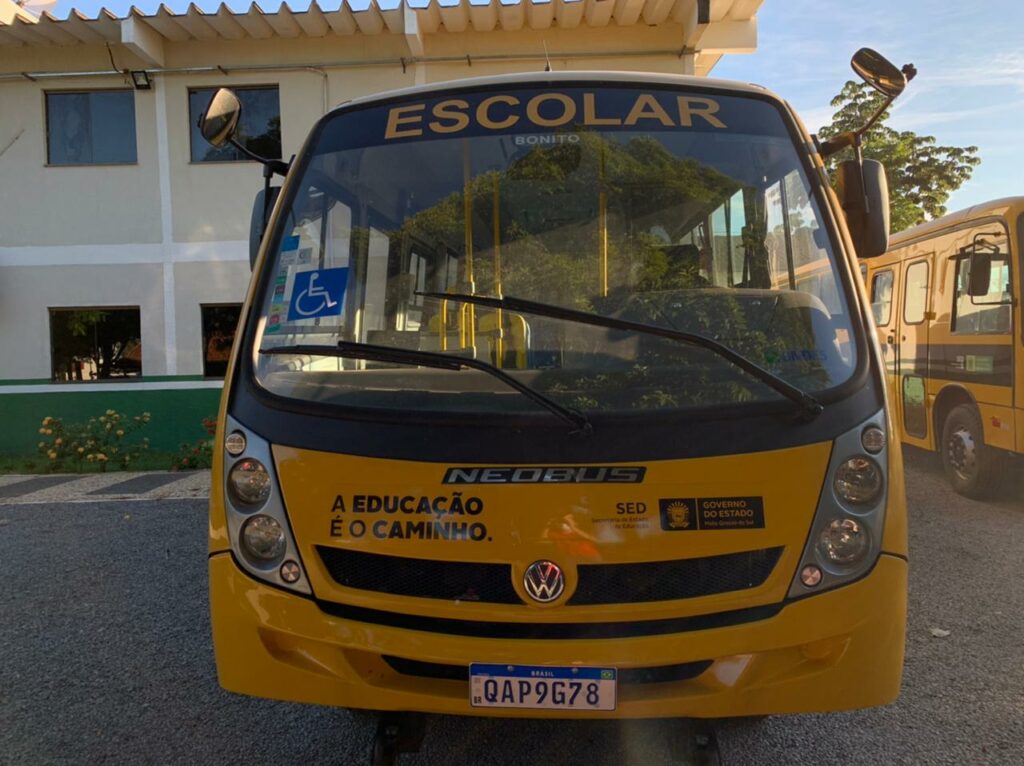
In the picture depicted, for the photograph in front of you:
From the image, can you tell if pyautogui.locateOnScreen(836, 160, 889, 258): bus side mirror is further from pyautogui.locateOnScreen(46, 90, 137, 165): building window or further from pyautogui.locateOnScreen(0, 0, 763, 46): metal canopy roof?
pyautogui.locateOnScreen(46, 90, 137, 165): building window

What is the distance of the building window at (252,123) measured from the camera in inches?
432

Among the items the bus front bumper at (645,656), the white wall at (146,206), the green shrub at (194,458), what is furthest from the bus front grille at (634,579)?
the white wall at (146,206)

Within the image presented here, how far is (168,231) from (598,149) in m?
9.59

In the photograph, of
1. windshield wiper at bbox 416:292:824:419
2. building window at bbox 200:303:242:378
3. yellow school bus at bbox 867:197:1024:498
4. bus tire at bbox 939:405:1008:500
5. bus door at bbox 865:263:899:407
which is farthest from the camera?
building window at bbox 200:303:242:378

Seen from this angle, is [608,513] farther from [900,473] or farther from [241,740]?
[241,740]

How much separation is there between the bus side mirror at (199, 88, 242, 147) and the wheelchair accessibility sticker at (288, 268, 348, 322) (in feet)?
2.06

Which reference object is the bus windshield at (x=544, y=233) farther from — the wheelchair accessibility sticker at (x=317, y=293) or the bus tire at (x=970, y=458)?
the bus tire at (x=970, y=458)

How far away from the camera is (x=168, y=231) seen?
35.7 feet

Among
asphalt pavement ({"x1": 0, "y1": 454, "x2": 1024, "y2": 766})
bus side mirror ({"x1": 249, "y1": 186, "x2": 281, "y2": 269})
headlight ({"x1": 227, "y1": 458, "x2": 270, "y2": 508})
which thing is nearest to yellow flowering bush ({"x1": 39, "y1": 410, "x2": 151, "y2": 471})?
asphalt pavement ({"x1": 0, "y1": 454, "x2": 1024, "y2": 766})

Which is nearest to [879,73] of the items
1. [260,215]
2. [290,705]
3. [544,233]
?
[544,233]

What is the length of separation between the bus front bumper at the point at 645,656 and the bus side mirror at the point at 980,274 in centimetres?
557

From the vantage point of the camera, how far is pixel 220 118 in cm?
290

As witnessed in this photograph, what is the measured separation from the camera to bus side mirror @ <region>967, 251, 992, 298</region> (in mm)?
6793

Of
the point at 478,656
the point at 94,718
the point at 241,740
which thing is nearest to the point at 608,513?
the point at 478,656
